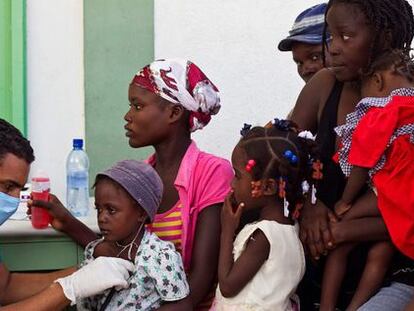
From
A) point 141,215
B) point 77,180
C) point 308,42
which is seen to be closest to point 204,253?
point 141,215

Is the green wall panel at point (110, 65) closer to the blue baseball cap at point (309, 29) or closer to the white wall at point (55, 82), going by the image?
the white wall at point (55, 82)

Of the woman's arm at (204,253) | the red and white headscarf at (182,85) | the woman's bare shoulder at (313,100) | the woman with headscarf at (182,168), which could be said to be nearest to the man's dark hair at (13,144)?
the woman with headscarf at (182,168)

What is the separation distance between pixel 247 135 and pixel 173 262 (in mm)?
529

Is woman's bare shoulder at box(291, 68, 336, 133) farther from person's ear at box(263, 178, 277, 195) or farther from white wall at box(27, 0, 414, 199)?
white wall at box(27, 0, 414, 199)

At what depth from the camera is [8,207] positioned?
280 centimetres

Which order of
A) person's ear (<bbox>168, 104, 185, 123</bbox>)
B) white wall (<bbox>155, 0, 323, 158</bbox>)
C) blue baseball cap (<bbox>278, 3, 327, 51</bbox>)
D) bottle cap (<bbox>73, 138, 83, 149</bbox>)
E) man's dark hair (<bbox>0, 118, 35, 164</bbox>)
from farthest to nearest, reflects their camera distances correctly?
white wall (<bbox>155, 0, 323, 158</bbox>), bottle cap (<bbox>73, 138, 83, 149</bbox>), blue baseball cap (<bbox>278, 3, 327, 51</bbox>), person's ear (<bbox>168, 104, 185, 123</bbox>), man's dark hair (<bbox>0, 118, 35, 164</bbox>)

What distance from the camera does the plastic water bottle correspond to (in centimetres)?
368

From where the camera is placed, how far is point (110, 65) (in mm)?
4355

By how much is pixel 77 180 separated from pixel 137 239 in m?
1.13

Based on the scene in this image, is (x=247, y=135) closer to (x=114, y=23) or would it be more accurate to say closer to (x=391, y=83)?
(x=391, y=83)

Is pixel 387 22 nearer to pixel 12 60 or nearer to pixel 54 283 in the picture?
pixel 54 283

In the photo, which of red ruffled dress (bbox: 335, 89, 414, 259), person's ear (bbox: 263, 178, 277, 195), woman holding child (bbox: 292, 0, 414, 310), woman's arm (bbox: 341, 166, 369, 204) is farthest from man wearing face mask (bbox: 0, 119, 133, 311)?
red ruffled dress (bbox: 335, 89, 414, 259)

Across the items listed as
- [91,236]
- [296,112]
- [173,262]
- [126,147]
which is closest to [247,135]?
[296,112]

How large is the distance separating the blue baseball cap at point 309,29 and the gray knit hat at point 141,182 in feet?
3.26
